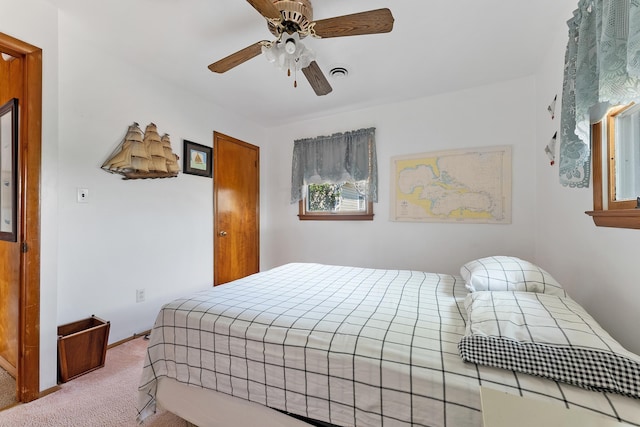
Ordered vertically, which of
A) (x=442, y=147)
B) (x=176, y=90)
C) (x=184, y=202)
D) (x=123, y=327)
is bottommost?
(x=123, y=327)

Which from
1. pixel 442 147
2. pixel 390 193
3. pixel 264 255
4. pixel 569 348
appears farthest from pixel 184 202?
pixel 569 348

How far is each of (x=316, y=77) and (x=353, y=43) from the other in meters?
0.44

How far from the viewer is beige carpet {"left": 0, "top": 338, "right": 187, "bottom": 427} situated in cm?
146

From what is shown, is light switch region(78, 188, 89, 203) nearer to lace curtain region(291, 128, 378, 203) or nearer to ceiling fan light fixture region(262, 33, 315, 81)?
ceiling fan light fixture region(262, 33, 315, 81)

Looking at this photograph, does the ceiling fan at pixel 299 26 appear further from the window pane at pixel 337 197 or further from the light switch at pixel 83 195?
the window pane at pixel 337 197

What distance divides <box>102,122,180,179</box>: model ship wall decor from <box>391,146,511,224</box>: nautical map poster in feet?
7.81

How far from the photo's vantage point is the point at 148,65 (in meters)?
2.37

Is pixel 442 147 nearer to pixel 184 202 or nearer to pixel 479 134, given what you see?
pixel 479 134

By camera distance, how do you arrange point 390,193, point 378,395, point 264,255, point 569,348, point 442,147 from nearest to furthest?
→ 1. point 569,348
2. point 378,395
3. point 442,147
4. point 390,193
5. point 264,255

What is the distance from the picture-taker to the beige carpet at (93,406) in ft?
4.80

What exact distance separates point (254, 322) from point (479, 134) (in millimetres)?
2776

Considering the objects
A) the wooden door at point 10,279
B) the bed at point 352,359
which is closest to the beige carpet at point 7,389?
the wooden door at point 10,279

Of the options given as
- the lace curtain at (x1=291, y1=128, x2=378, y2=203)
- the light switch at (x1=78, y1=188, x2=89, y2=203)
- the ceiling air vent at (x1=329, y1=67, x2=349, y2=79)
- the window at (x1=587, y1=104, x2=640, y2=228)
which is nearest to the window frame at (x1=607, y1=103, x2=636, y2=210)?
the window at (x1=587, y1=104, x2=640, y2=228)

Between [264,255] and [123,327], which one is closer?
[123,327]
